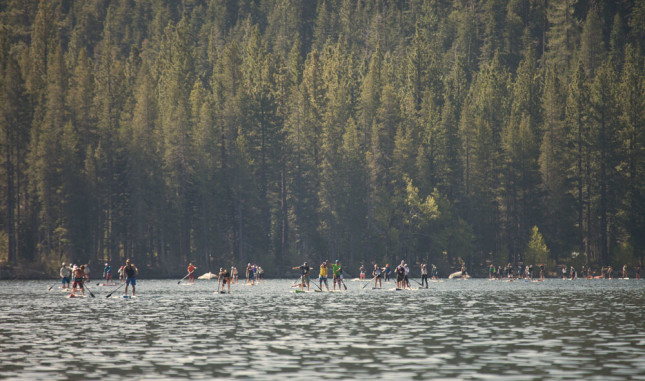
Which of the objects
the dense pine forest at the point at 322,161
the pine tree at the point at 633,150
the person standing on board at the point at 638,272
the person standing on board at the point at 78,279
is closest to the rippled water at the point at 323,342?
the person standing on board at the point at 78,279

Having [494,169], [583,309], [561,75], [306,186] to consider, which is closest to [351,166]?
[306,186]

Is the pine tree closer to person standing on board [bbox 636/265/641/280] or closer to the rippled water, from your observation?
person standing on board [bbox 636/265/641/280]

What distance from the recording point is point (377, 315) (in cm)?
3753

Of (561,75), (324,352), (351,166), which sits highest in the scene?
(561,75)

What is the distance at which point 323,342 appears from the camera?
26.5 metres

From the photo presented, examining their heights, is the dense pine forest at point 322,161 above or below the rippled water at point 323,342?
above

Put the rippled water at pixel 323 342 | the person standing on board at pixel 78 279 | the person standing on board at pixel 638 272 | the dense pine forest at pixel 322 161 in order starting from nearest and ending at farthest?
the rippled water at pixel 323 342, the person standing on board at pixel 78 279, the person standing on board at pixel 638 272, the dense pine forest at pixel 322 161

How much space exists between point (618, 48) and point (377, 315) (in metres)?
144

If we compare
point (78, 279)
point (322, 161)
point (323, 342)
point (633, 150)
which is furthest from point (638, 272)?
point (323, 342)

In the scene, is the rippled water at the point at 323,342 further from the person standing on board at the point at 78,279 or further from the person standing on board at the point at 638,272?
the person standing on board at the point at 638,272

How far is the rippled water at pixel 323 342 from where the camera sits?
20.6 metres

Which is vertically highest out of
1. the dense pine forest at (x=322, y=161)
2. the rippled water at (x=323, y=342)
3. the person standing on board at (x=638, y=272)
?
the dense pine forest at (x=322, y=161)

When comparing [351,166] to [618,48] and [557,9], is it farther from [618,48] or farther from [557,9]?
[557,9]

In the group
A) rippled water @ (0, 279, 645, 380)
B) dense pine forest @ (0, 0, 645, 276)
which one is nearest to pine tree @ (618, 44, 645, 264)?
dense pine forest @ (0, 0, 645, 276)
